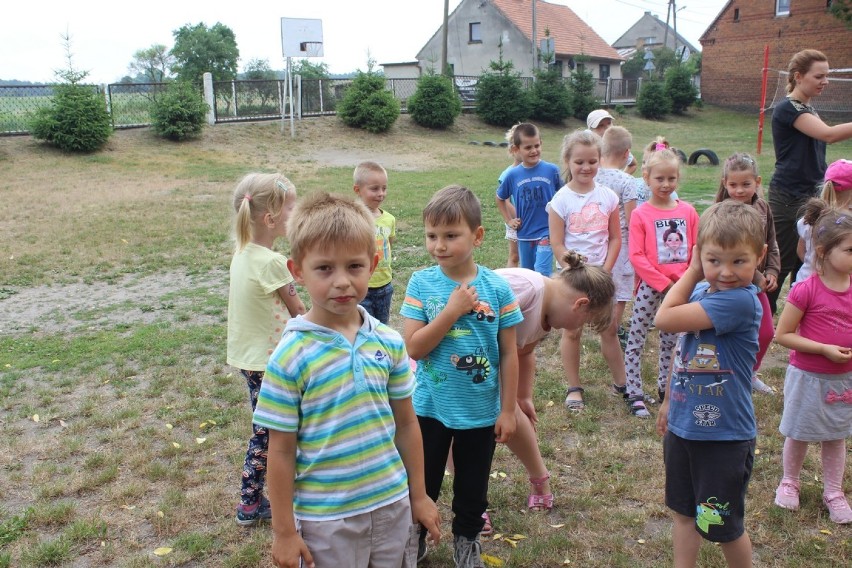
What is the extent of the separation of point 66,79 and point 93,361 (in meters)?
16.6

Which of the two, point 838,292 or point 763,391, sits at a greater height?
point 838,292

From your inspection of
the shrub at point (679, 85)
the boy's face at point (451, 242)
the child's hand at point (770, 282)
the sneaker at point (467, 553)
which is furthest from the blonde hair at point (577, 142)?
the shrub at point (679, 85)

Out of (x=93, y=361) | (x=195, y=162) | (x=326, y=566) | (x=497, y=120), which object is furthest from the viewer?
(x=497, y=120)

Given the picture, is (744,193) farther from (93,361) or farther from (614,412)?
(93,361)

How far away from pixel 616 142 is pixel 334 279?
3.78m

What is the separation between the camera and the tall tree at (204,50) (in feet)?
186

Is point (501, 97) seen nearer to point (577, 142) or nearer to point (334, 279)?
point (577, 142)

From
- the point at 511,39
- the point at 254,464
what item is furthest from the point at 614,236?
the point at 511,39

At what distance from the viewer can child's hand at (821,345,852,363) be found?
3098 millimetres

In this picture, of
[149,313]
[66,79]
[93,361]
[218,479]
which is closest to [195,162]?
[66,79]

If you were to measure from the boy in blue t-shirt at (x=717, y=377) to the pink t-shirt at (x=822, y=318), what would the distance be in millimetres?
917

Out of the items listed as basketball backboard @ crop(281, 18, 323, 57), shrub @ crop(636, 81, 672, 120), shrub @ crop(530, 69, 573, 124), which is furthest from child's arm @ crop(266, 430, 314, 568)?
shrub @ crop(636, 81, 672, 120)

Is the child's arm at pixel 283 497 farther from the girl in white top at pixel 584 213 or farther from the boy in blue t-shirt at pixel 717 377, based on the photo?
the girl in white top at pixel 584 213

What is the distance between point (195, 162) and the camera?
19.1 meters
